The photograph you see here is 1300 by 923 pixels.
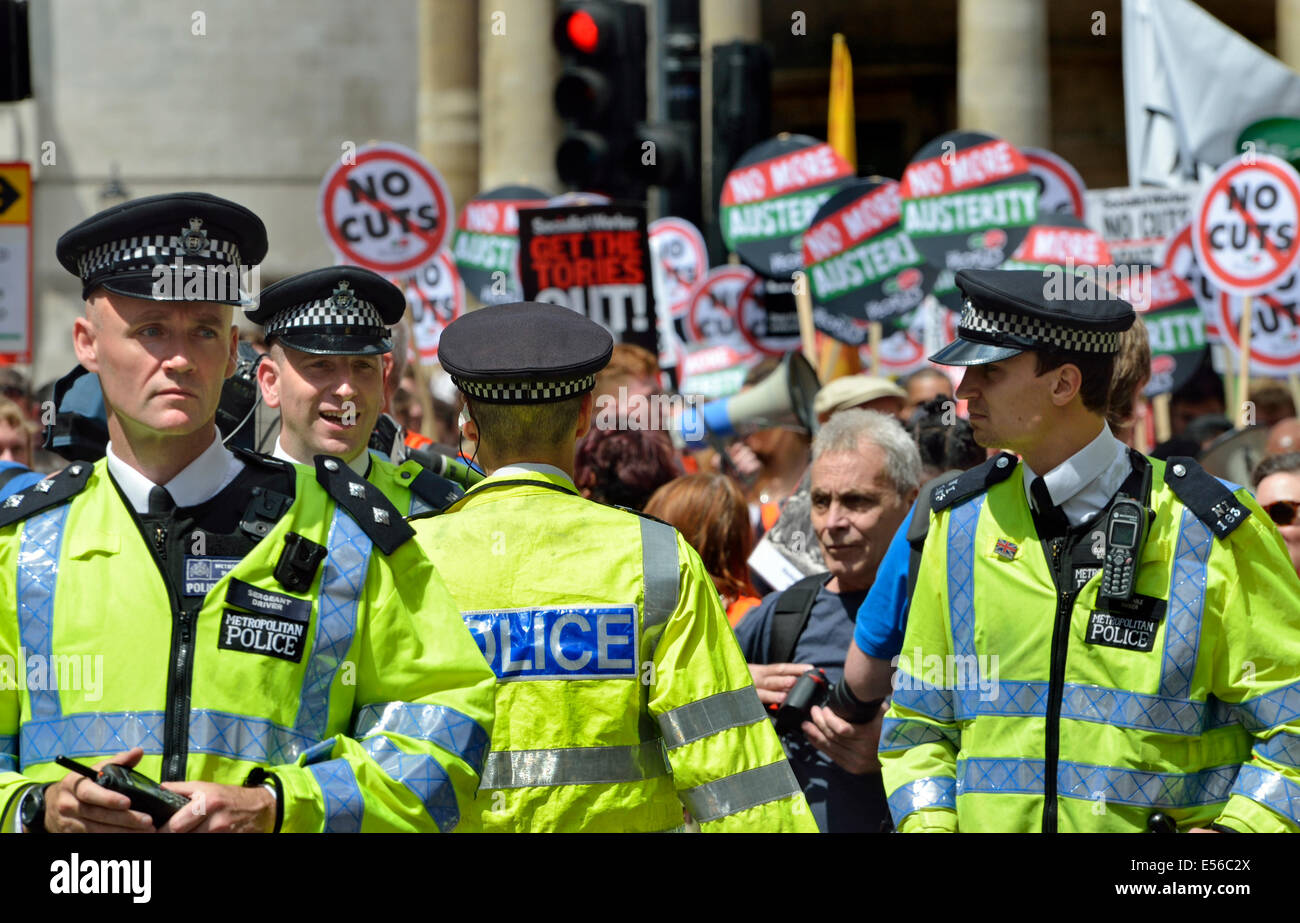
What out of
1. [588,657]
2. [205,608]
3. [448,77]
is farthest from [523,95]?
[205,608]

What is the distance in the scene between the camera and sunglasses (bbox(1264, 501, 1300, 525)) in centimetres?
555

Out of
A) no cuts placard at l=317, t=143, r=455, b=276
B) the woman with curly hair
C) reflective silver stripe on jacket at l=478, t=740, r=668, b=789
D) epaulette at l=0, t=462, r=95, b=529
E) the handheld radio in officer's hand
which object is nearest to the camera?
the handheld radio in officer's hand

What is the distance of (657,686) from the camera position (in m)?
3.43

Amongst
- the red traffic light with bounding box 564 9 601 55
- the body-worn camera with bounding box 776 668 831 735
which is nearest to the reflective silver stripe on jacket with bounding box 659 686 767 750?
the body-worn camera with bounding box 776 668 831 735

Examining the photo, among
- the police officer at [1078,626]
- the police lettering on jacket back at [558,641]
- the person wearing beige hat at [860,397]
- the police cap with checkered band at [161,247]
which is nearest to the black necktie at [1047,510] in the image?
the police officer at [1078,626]

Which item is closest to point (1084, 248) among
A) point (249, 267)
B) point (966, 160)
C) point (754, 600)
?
point (966, 160)

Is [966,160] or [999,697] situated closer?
[999,697]

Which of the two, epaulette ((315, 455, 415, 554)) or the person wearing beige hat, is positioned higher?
epaulette ((315, 455, 415, 554))

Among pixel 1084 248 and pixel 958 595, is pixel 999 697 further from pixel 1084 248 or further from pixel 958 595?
pixel 1084 248

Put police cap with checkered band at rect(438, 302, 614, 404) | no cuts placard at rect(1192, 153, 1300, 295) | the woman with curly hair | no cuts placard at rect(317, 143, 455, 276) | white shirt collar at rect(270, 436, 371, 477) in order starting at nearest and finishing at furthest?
police cap with checkered band at rect(438, 302, 614, 404) → white shirt collar at rect(270, 436, 371, 477) → the woman with curly hair → no cuts placard at rect(1192, 153, 1300, 295) → no cuts placard at rect(317, 143, 455, 276)

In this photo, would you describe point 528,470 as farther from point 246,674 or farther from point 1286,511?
point 1286,511

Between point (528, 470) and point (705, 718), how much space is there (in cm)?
62

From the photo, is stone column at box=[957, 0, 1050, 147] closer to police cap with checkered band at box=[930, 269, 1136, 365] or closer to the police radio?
police cap with checkered band at box=[930, 269, 1136, 365]

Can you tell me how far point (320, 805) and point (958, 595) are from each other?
4.89 feet
